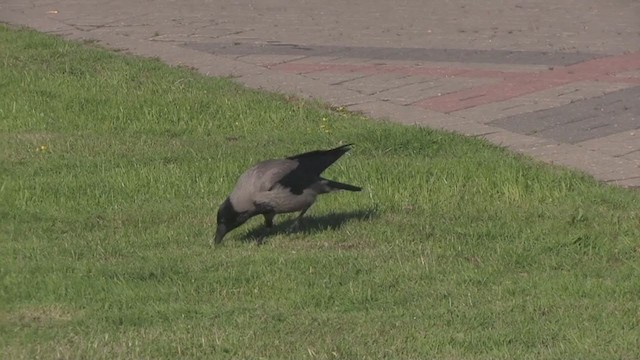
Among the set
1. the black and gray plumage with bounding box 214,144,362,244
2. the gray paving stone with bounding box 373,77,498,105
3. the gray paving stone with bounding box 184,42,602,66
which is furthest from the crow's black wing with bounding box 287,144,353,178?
the gray paving stone with bounding box 184,42,602,66

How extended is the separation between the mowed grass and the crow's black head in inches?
2.8

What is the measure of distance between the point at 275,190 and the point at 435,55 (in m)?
4.96

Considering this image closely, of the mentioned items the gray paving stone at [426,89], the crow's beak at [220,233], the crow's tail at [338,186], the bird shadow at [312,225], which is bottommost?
the bird shadow at [312,225]

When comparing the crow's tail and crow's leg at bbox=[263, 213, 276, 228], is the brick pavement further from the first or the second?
crow's leg at bbox=[263, 213, 276, 228]

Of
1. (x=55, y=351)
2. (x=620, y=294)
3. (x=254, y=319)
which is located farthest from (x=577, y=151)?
(x=55, y=351)

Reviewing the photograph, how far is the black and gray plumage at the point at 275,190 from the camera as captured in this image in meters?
6.62

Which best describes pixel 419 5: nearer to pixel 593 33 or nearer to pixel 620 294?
pixel 593 33

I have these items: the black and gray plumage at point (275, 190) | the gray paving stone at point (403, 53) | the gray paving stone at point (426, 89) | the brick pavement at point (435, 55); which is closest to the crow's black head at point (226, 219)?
the black and gray plumage at point (275, 190)

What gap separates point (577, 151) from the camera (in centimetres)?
834

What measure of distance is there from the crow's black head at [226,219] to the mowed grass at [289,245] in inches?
2.8

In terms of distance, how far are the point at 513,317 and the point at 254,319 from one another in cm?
101

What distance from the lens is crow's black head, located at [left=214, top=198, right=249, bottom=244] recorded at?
6.57 meters

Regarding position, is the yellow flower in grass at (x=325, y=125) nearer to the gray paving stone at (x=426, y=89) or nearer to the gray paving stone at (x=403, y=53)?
the gray paving stone at (x=426, y=89)

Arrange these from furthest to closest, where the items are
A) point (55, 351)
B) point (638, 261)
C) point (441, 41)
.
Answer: point (441, 41) < point (638, 261) < point (55, 351)
